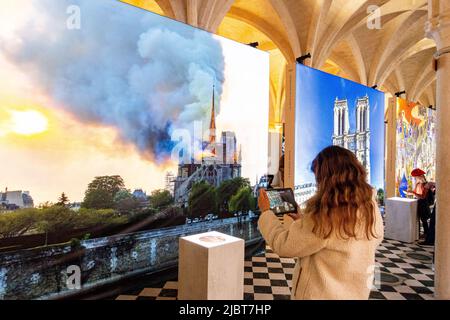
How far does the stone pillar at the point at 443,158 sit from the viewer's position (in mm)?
3850

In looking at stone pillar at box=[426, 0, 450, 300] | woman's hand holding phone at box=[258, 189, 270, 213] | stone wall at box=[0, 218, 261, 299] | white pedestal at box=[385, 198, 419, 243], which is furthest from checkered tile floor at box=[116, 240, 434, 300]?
woman's hand holding phone at box=[258, 189, 270, 213]

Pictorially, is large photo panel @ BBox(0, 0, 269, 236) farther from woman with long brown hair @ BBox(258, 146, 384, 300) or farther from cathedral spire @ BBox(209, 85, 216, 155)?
woman with long brown hair @ BBox(258, 146, 384, 300)

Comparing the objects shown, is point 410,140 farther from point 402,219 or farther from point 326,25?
point 326,25

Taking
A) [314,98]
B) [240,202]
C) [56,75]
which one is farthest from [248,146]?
[56,75]

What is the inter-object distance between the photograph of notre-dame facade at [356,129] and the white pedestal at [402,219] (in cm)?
212

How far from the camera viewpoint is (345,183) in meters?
1.56

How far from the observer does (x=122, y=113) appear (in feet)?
14.1

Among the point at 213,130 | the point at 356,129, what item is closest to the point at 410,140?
the point at 356,129

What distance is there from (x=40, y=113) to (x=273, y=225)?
3.25 metres

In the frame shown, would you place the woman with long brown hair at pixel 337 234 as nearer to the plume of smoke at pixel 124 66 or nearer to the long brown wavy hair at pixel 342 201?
the long brown wavy hair at pixel 342 201

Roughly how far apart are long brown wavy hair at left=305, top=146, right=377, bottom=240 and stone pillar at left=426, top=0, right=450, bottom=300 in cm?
311

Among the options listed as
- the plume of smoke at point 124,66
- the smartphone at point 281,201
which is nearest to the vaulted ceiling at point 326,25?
the plume of smoke at point 124,66

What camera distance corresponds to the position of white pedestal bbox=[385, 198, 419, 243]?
7126 millimetres

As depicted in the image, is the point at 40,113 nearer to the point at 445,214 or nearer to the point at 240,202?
the point at 240,202
